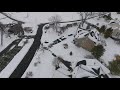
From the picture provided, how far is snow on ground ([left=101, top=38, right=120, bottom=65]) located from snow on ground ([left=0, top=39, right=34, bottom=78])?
10991 millimetres

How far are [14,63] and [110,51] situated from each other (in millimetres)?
13402

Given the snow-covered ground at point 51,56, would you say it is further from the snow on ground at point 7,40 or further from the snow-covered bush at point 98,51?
the snow on ground at point 7,40

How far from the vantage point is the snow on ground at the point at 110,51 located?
26.1m

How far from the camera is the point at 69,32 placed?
3278 cm

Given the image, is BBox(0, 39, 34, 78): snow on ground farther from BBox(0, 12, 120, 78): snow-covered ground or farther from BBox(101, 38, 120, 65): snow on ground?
BBox(101, 38, 120, 65): snow on ground

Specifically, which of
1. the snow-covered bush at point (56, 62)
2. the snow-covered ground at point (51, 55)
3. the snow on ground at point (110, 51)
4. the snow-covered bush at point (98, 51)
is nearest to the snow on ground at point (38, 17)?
the snow-covered ground at point (51, 55)

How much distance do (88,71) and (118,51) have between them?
7921 mm

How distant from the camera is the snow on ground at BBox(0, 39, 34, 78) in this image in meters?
23.1

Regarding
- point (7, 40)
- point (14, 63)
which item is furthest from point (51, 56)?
point (7, 40)

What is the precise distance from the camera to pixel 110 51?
90.6 ft

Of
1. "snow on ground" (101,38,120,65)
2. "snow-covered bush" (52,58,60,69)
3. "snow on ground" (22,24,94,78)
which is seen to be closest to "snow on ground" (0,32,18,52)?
"snow on ground" (22,24,94,78)

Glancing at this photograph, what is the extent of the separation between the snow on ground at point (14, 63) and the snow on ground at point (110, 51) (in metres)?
11.0

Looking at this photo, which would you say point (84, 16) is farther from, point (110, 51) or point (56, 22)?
point (110, 51)
